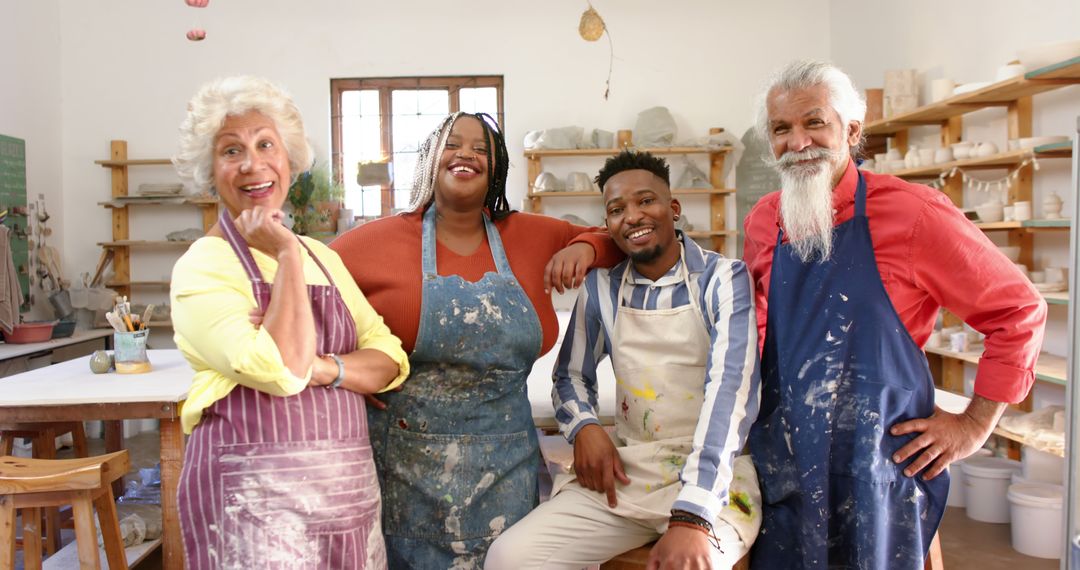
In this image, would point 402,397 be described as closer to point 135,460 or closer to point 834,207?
point 834,207

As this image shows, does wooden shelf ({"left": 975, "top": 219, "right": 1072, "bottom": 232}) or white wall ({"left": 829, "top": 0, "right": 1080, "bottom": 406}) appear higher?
white wall ({"left": 829, "top": 0, "right": 1080, "bottom": 406})

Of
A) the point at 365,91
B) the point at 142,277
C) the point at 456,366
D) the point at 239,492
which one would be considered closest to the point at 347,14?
the point at 365,91

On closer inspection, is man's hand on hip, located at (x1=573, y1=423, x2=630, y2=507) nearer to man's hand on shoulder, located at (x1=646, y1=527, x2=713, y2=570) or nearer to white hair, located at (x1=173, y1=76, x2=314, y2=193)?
man's hand on shoulder, located at (x1=646, y1=527, x2=713, y2=570)

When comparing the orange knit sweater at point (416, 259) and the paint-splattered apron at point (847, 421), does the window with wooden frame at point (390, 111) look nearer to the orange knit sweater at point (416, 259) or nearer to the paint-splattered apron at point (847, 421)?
the orange knit sweater at point (416, 259)

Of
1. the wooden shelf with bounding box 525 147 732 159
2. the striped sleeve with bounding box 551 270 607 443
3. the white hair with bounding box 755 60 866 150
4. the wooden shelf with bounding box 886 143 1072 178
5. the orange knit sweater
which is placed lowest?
the striped sleeve with bounding box 551 270 607 443

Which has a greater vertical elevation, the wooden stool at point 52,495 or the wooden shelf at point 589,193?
the wooden shelf at point 589,193

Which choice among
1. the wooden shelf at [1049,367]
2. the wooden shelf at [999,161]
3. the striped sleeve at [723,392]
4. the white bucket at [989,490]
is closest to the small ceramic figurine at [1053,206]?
the wooden shelf at [999,161]

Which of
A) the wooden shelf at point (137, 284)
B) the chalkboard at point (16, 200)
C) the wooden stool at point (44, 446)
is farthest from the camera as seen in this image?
the wooden shelf at point (137, 284)

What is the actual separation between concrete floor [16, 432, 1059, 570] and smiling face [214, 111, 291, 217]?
2.68 meters

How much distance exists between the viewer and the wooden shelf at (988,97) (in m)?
3.88

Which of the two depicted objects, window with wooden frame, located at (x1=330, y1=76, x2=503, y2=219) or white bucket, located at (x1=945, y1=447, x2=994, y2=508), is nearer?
white bucket, located at (x1=945, y1=447, x2=994, y2=508)

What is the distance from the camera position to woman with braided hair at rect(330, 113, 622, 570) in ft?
6.38

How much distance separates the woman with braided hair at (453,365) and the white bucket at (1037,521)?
291 centimetres

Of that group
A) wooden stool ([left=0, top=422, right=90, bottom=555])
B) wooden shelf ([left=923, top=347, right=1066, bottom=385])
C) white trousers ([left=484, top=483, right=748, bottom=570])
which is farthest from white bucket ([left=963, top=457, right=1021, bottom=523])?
wooden stool ([left=0, top=422, right=90, bottom=555])
